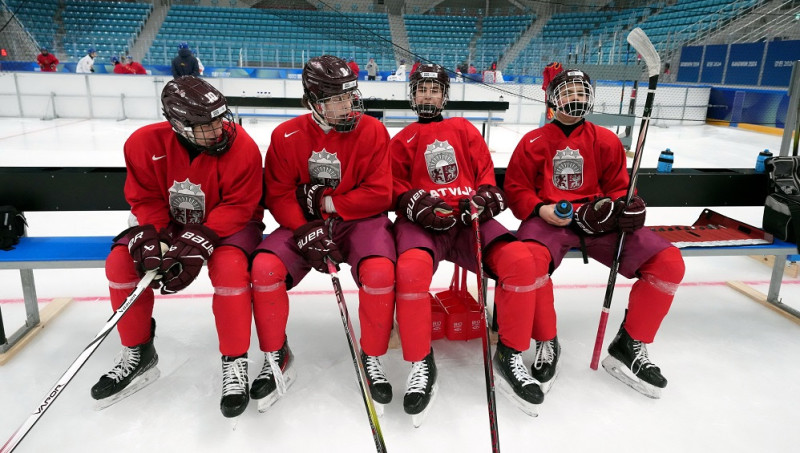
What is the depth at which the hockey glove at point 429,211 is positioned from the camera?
2.09 metres

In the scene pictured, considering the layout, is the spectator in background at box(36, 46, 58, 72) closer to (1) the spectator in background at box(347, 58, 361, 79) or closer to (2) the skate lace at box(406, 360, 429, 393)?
(1) the spectator in background at box(347, 58, 361, 79)

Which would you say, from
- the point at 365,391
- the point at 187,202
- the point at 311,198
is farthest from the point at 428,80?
the point at 365,391

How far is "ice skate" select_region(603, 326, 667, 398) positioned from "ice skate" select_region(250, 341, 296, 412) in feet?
4.47

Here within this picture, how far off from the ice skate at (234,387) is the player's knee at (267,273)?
0.29 m

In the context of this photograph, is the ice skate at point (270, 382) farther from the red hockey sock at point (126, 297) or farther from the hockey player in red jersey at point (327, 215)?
the red hockey sock at point (126, 297)

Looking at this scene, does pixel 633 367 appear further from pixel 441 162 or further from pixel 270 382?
pixel 270 382

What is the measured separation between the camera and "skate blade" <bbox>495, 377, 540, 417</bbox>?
78.0 inches

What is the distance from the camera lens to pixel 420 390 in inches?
76.2

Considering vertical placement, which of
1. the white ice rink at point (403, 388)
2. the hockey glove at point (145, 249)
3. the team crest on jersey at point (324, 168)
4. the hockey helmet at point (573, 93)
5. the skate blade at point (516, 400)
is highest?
the hockey helmet at point (573, 93)

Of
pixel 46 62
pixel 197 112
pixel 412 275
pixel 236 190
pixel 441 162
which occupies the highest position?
pixel 46 62

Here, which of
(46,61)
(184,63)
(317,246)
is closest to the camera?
(317,246)

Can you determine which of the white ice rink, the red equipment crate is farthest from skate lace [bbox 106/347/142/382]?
the red equipment crate

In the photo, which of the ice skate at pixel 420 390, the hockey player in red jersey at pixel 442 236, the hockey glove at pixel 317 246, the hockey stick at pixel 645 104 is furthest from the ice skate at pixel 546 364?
the hockey glove at pixel 317 246

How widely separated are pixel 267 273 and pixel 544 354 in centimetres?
116
